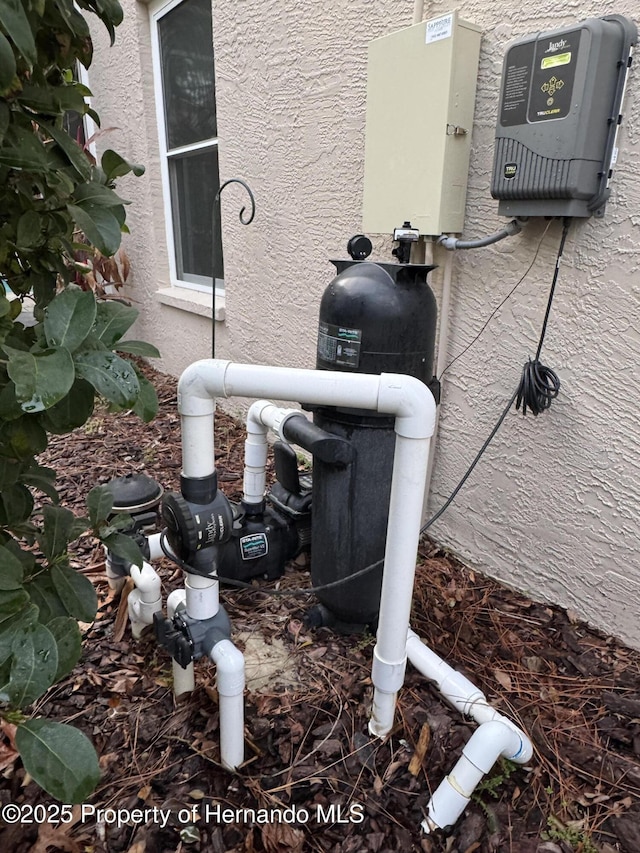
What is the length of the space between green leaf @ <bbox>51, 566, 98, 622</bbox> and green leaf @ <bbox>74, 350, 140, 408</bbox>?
41cm

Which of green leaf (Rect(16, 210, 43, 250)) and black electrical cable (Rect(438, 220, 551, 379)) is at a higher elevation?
green leaf (Rect(16, 210, 43, 250))

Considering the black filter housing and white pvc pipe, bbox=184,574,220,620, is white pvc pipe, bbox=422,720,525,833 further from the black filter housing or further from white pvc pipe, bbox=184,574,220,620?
white pvc pipe, bbox=184,574,220,620

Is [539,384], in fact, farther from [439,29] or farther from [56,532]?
[56,532]

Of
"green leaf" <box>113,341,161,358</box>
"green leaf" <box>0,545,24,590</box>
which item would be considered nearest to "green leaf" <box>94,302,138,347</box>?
"green leaf" <box>113,341,161,358</box>

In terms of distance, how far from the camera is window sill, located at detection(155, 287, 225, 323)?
164 inches

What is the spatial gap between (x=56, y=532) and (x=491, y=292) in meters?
1.70

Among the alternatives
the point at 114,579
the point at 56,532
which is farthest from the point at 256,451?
the point at 56,532

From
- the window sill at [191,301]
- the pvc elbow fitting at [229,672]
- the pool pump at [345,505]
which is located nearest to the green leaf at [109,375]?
the pool pump at [345,505]

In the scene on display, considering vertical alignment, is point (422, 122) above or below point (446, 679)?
above

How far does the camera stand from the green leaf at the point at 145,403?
95 cm

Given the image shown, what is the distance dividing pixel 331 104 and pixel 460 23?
37.8 inches

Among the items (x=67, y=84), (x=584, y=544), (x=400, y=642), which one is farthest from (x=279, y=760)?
(x=67, y=84)

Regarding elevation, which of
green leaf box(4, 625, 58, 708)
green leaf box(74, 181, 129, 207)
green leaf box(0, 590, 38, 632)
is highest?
green leaf box(74, 181, 129, 207)

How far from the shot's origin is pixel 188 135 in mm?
4445
